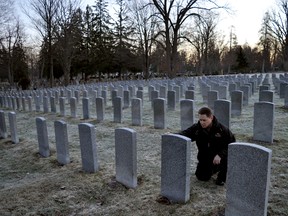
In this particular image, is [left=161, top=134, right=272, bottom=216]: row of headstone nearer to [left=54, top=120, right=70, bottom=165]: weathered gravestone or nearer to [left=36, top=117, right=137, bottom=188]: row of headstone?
[left=36, top=117, right=137, bottom=188]: row of headstone

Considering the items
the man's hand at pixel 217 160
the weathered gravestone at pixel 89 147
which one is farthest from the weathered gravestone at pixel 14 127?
the man's hand at pixel 217 160

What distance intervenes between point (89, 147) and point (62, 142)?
2.99ft

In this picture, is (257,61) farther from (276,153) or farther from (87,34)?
(276,153)

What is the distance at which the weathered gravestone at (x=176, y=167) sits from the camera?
3.48 meters

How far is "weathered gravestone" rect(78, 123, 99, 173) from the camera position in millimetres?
4762

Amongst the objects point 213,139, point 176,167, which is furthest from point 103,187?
point 213,139

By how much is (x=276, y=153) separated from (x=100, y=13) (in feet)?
157

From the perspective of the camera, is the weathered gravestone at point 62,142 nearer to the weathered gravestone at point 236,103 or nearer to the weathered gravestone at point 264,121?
the weathered gravestone at point 264,121

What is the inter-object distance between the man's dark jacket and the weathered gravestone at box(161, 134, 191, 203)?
1.66 ft

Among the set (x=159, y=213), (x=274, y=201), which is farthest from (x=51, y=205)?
(x=274, y=201)

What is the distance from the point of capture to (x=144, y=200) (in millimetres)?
3744

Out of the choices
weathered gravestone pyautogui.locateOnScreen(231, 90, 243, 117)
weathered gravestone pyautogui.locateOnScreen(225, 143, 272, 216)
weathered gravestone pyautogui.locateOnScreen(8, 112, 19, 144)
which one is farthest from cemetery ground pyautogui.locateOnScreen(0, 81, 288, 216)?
weathered gravestone pyautogui.locateOnScreen(231, 90, 243, 117)

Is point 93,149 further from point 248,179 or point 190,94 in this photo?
point 190,94

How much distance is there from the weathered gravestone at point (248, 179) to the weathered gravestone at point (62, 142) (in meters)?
3.37
